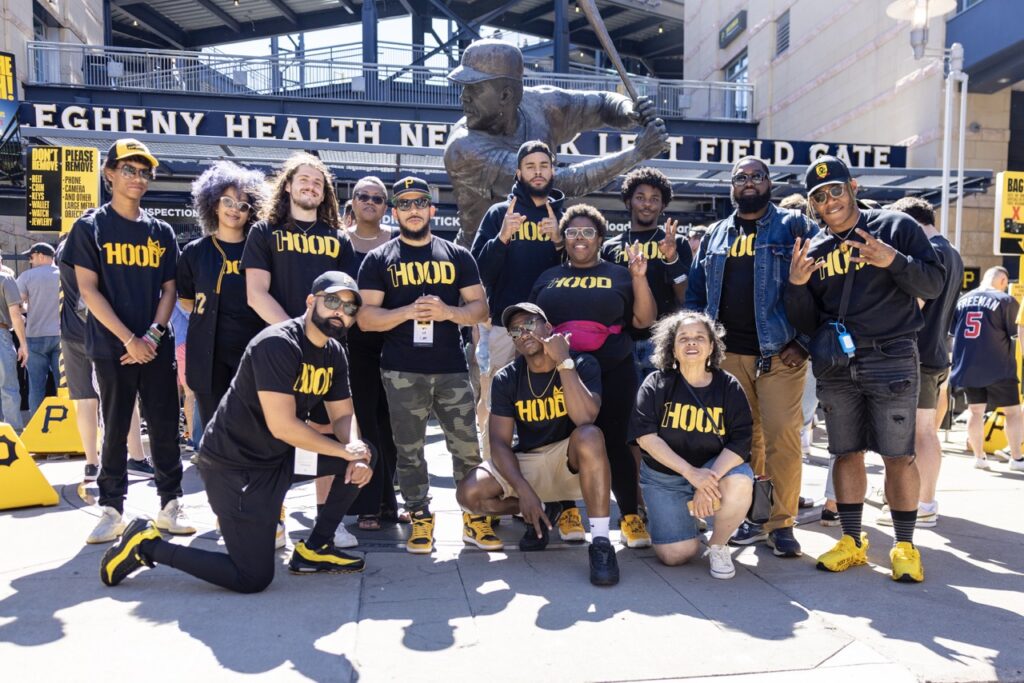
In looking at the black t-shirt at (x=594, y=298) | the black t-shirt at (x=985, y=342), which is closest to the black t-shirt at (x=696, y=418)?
the black t-shirt at (x=594, y=298)

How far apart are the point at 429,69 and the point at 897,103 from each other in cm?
1008

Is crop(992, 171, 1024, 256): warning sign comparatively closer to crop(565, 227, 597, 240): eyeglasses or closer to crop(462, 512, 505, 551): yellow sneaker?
crop(565, 227, 597, 240): eyeglasses

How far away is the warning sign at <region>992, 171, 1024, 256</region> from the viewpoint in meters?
9.77

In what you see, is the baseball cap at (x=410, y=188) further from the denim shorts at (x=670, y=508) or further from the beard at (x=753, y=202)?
the denim shorts at (x=670, y=508)

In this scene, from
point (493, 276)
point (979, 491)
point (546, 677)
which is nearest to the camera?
point (546, 677)

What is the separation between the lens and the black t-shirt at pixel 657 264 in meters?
4.88

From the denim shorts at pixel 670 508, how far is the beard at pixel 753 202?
1.39 m

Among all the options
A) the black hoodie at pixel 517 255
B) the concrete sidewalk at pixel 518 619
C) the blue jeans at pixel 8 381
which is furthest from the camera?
the blue jeans at pixel 8 381

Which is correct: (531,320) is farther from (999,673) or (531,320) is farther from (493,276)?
(999,673)

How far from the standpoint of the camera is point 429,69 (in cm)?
1811

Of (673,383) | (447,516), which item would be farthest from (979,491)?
(447,516)

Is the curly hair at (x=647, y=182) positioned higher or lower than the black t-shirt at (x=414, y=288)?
higher

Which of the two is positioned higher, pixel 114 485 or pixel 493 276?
pixel 493 276

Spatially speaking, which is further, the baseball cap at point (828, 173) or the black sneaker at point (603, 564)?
the baseball cap at point (828, 173)
